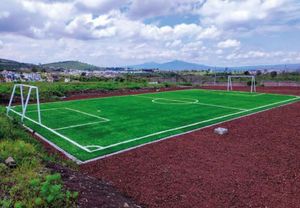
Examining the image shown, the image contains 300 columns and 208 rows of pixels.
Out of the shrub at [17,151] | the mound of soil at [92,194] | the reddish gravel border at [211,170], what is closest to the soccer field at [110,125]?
the reddish gravel border at [211,170]

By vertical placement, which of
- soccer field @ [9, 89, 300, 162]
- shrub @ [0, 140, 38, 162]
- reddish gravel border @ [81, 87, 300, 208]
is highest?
shrub @ [0, 140, 38, 162]

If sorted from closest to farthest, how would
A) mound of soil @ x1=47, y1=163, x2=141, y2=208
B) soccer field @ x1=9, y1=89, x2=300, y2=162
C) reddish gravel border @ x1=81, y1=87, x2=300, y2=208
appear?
mound of soil @ x1=47, y1=163, x2=141, y2=208
reddish gravel border @ x1=81, y1=87, x2=300, y2=208
soccer field @ x1=9, y1=89, x2=300, y2=162

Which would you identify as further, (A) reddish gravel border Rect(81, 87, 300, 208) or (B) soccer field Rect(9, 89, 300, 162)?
(B) soccer field Rect(9, 89, 300, 162)

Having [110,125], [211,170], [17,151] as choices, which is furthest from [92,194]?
[110,125]

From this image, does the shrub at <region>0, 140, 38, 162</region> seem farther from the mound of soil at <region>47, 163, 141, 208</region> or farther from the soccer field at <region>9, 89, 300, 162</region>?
the soccer field at <region>9, 89, 300, 162</region>

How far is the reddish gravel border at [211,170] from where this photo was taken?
12.0ft

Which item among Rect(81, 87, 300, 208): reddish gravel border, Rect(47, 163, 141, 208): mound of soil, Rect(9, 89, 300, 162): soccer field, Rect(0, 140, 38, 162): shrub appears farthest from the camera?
Rect(9, 89, 300, 162): soccer field

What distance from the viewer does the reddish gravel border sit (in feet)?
12.0

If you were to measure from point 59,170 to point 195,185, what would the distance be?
2214 mm

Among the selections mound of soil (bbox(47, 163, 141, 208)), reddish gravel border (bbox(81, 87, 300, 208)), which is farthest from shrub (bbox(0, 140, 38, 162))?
reddish gravel border (bbox(81, 87, 300, 208))

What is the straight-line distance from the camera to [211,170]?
462cm

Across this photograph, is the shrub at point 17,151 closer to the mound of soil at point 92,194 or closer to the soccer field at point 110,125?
the mound of soil at point 92,194

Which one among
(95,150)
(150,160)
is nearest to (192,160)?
(150,160)

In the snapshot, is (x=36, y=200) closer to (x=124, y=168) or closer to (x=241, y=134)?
(x=124, y=168)
